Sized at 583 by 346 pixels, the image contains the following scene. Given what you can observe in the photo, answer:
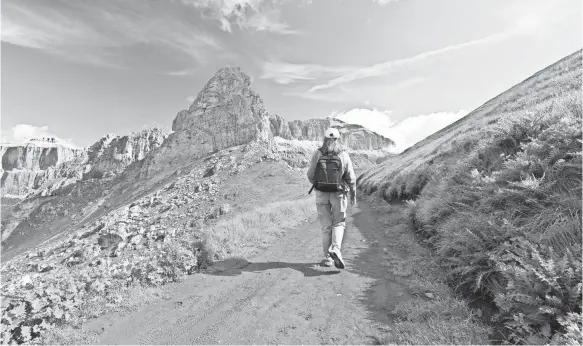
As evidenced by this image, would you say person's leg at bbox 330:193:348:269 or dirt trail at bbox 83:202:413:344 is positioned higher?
person's leg at bbox 330:193:348:269

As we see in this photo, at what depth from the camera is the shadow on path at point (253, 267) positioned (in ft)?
21.2

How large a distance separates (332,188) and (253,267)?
2.92 meters

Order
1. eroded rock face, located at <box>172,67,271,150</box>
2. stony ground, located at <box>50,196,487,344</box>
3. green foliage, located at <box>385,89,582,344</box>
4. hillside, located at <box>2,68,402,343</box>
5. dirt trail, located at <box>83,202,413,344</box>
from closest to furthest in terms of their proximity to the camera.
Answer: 1. green foliage, located at <box>385,89,582,344</box>
2. stony ground, located at <box>50,196,487,344</box>
3. dirt trail, located at <box>83,202,413,344</box>
4. hillside, located at <box>2,68,402,343</box>
5. eroded rock face, located at <box>172,67,271,150</box>

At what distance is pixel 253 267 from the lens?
23.1 ft

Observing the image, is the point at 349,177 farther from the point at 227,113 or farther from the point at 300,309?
the point at 227,113

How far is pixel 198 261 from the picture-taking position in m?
7.19

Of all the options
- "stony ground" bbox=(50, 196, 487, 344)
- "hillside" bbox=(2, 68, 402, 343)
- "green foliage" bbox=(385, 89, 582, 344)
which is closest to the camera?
"green foliage" bbox=(385, 89, 582, 344)

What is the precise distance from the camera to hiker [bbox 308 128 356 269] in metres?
6.52

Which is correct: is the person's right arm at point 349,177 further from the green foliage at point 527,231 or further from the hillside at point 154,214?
the hillside at point 154,214

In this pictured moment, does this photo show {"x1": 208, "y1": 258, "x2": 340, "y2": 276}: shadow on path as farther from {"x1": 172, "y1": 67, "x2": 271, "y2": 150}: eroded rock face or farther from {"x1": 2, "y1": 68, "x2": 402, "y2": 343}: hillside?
{"x1": 172, "y1": 67, "x2": 271, "y2": 150}: eroded rock face

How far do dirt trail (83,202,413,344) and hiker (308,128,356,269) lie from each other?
62cm

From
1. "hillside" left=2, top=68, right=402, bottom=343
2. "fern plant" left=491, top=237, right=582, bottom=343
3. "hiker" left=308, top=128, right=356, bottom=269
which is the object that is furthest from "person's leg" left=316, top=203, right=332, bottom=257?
"fern plant" left=491, top=237, right=582, bottom=343

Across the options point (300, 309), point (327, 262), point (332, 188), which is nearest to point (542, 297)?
point (300, 309)

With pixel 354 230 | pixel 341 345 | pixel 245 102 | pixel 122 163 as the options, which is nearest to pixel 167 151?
pixel 245 102
